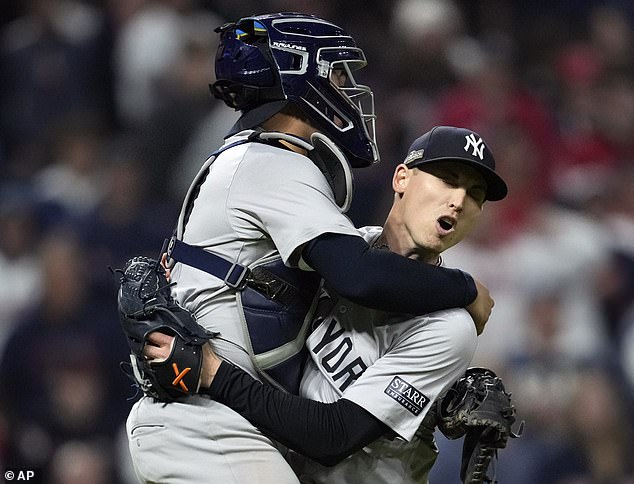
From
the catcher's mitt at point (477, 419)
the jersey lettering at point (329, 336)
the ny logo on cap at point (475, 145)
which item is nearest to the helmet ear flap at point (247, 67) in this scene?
the ny logo on cap at point (475, 145)

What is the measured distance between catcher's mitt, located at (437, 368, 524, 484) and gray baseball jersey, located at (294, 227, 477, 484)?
0.06m

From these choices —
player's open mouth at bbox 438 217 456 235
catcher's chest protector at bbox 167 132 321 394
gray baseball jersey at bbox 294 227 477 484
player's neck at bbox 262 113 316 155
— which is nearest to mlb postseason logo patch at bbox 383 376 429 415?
gray baseball jersey at bbox 294 227 477 484

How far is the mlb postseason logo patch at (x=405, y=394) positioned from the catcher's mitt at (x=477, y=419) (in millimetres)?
138

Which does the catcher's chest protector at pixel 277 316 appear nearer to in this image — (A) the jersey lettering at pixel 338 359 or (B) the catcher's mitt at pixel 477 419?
(A) the jersey lettering at pixel 338 359

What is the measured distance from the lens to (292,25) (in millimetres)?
2717

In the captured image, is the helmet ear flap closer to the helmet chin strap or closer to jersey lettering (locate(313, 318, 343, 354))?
the helmet chin strap

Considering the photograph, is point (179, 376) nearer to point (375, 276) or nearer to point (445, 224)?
point (375, 276)

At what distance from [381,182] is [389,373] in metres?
3.30

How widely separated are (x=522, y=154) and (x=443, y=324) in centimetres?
359

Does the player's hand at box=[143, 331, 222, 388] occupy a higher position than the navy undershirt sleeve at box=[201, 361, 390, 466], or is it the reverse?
the player's hand at box=[143, 331, 222, 388]

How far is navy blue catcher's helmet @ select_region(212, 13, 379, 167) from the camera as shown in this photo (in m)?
2.68

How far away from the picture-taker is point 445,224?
2652mm

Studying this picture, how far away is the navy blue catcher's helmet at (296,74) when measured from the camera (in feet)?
8.80

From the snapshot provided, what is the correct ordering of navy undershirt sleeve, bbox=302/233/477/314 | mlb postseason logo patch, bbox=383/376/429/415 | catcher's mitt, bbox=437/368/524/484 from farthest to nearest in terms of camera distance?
catcher's mitt, bbox=437/368/524/484, mlb postseason logo patch, bbox=383/376/429/415, navy undershirt sleeve, bbox=302/233/477/314
